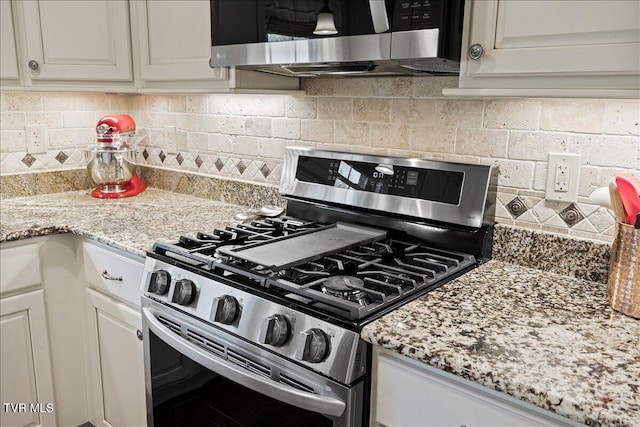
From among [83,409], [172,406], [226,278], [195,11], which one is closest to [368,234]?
[226,278]

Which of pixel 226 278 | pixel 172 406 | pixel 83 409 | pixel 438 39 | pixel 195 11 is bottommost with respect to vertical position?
pixel 83 409

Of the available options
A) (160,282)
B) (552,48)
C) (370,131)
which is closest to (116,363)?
(160,282)

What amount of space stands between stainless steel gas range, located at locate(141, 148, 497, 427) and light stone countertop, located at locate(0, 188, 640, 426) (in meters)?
0.08

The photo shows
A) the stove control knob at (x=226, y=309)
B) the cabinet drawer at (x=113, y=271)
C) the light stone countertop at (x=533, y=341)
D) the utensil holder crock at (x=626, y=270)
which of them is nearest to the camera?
the light stone countertop at (x=533, y=341)

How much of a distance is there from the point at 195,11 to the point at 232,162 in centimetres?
66

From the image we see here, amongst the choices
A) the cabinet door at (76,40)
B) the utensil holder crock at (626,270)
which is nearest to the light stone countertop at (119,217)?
the cabinet door at (76,40)

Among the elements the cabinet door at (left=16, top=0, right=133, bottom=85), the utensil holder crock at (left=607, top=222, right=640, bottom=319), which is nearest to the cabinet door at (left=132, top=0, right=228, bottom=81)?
the cabinet door at (left=16, top=0, right=133, bottom=85)

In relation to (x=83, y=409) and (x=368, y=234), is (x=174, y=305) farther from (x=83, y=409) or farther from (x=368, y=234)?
(x=83, y=409)

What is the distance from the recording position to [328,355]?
1.08 m

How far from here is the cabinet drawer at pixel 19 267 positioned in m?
1.76

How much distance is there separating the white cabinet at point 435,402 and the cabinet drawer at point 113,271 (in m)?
0.92

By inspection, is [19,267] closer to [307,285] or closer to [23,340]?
[23,340]

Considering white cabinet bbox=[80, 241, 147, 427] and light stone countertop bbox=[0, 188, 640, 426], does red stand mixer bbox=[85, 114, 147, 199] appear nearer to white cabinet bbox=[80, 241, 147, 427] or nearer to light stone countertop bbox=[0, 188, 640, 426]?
white cabinet bbox=[80, 241, 147, 427]

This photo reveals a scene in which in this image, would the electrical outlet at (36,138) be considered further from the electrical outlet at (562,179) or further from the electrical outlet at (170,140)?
the electrical outlet at (562,179)
